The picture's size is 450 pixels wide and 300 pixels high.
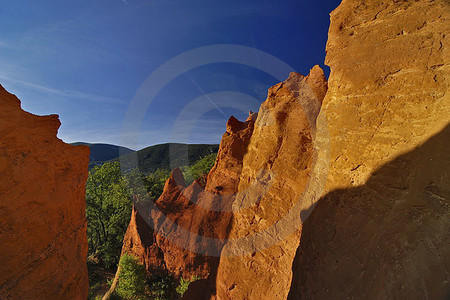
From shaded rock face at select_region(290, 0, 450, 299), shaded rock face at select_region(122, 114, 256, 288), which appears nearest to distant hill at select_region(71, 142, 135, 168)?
shaded rock face at select_region(122, 114, 256, 288)

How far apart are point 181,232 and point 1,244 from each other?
34.8 feet

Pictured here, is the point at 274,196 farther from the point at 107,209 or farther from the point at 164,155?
the point at 164,155

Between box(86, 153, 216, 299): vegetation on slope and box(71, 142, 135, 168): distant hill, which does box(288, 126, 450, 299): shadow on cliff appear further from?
box(71, 142, 135, 168): distant hill

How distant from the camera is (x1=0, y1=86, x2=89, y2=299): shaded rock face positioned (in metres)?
4.73

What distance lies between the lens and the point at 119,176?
26.6 m

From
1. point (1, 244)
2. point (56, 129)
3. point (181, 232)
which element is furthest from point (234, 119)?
point (1, 244)

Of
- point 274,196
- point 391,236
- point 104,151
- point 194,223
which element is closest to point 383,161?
point 391,236

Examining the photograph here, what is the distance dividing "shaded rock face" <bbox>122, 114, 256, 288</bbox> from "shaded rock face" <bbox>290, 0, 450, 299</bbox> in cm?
778

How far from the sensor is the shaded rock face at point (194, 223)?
1274cm

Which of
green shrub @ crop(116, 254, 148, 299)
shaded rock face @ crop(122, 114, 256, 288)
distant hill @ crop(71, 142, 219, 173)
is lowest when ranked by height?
green shrub @ crop(116, 254, 148, 299)

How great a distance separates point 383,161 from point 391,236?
154 cm

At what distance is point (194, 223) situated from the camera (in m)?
13.9

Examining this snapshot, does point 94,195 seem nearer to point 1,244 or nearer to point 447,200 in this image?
point 1,244

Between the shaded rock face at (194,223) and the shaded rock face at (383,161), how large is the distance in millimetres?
7785
